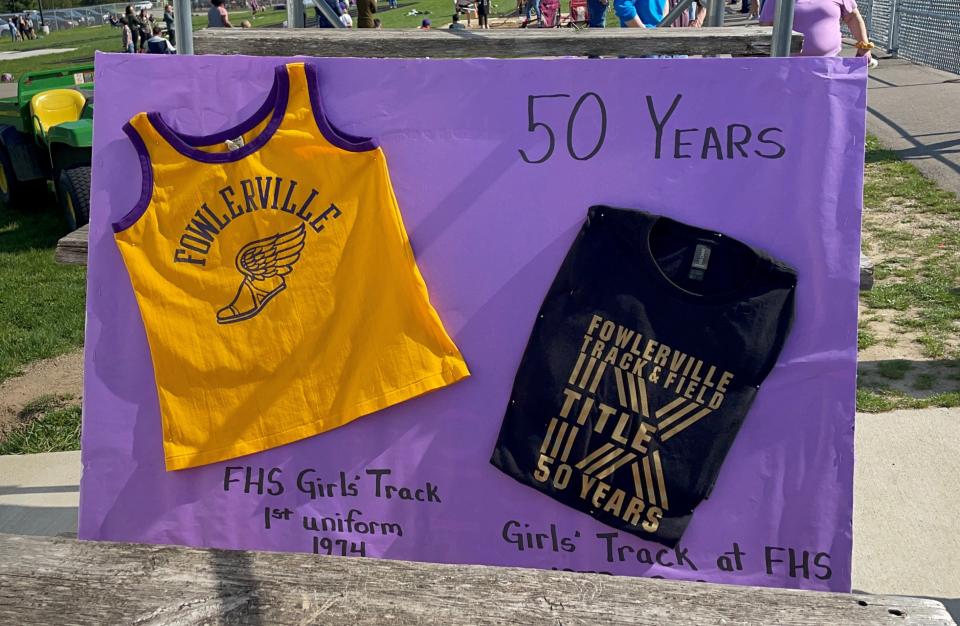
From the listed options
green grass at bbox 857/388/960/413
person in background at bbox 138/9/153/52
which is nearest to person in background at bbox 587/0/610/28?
green grass at bbox 857/388/960/413

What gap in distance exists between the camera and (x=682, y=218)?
2102 millimetres

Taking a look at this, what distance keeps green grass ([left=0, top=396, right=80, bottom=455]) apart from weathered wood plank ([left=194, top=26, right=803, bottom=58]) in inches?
95.6

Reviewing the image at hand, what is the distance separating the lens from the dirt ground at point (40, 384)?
15.0ft

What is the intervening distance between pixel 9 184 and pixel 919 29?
12058 millimetres

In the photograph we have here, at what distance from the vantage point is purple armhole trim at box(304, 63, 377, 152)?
2.19 metres

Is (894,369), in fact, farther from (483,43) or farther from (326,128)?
(326,128)

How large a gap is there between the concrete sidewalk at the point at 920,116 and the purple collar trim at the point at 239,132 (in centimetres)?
652

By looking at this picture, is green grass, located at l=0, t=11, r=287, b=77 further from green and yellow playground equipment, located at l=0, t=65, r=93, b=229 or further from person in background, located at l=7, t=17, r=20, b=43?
green and yellow playground equipment, located at l=0, t=65, r=93, b=229

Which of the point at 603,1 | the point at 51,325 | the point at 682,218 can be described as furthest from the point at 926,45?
the point at 682,218

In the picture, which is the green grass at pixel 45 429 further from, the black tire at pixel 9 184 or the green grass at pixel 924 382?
the black tire at pixel 9 184

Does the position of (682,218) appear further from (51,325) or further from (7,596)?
(51,325)

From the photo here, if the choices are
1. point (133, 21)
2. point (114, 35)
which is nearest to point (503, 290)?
point (133, 21)

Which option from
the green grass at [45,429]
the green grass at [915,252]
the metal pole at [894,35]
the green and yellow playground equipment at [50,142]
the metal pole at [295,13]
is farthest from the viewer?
the metal pole at [894,35]

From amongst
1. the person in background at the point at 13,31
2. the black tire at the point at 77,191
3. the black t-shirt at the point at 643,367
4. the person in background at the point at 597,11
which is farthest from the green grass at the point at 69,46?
the black t-shirt at the point at 643,367
